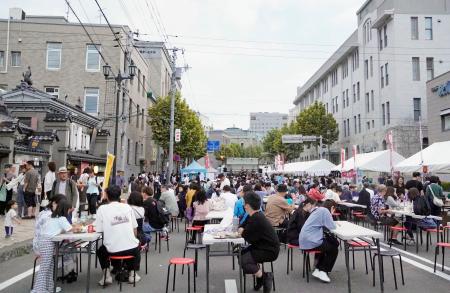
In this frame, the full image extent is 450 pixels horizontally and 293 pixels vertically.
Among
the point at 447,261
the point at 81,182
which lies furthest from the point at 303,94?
the point at 447,261

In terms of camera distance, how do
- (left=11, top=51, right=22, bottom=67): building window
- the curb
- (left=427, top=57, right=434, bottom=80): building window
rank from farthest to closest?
1. (left=427, top=57, right=434, bottom=80): building window
2. (left=11, top=51, right=22, bottom=67): building window
3. the curb

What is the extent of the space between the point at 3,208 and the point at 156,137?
23.5 meters

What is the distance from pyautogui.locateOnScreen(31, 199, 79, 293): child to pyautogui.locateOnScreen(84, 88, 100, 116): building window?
1034 inches

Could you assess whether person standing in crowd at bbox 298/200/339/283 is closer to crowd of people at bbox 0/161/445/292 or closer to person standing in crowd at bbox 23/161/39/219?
crowd of people at bbox 0/161/445/292

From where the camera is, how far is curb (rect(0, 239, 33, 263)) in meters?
8.29

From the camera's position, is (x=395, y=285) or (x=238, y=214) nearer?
(x=395, y=285)

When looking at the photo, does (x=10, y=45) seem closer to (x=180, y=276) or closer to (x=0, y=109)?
(x=0, y=109)

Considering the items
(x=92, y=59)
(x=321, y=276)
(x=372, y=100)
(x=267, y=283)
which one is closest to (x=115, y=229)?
(x=267, y=283)

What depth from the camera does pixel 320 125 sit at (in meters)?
46.1

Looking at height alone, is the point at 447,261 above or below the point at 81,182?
below

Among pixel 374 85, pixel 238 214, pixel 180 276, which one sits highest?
pixel 374 85

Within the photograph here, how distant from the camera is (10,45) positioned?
1249 inches

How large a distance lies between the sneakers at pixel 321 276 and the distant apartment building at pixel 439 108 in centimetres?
2253

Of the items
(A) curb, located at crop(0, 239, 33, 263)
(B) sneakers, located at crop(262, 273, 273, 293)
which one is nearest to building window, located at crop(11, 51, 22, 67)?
(A) curb, located at crop(0, 239, 33, 263)
